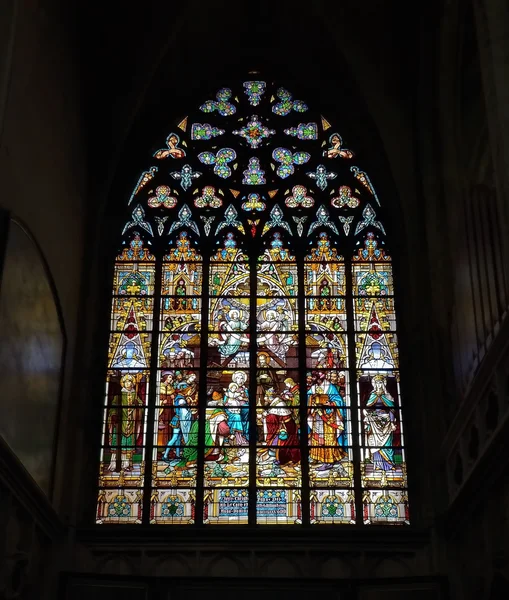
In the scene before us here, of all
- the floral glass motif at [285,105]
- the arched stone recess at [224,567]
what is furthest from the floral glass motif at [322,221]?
the arched stone recess at [224,567]

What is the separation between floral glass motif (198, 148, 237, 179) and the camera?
13570 mm

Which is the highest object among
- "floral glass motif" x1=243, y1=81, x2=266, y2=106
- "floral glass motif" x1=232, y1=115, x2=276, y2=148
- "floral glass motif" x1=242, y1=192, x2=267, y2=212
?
"floral glass motif" x1=243, y1=81, x2=266, y2=106

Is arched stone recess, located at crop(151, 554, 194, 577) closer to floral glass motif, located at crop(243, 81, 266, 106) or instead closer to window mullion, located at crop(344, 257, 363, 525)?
window mullion, located at crop(344, 257, 363, 525)

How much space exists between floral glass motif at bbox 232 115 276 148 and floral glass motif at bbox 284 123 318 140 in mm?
244

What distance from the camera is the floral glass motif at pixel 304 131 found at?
1382 centimetres

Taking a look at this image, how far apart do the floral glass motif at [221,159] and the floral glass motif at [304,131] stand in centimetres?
83

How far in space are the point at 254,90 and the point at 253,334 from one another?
12.4 ft

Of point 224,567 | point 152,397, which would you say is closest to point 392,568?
point 224,567

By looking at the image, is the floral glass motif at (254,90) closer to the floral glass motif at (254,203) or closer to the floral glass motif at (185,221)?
the floral glass motif at (254,203)

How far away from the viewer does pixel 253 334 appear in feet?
40.4

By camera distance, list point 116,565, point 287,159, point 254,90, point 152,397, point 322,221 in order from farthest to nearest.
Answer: point 254,90
point 287,159
point 322,221
point 152,397
point 116,565
